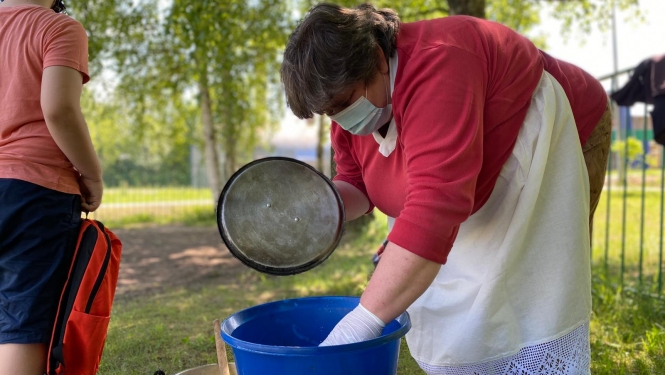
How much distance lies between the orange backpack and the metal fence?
149 inches

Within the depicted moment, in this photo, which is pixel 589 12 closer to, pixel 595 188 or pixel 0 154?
pixel 595 188

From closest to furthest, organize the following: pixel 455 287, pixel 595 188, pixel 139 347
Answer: pixel 455 287, pixel 595 188, pixel 139 347

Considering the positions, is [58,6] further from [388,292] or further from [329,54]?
[388,292]


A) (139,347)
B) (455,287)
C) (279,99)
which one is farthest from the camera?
(279,99)

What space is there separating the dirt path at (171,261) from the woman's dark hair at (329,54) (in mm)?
4429

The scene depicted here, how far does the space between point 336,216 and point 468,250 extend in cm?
45

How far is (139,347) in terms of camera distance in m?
3.49

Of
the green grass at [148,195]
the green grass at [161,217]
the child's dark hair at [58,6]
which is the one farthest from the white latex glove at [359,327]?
the green grass at [148,195]

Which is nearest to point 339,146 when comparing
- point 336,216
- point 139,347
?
point 336,216

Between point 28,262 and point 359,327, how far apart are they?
1315 millimetres

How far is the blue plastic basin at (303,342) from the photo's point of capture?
58.8 inches

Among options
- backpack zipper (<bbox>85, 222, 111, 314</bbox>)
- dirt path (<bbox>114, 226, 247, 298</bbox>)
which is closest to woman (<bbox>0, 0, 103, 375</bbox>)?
backpack zipper (<bbox>85, 222, 111, 314</bbox>)

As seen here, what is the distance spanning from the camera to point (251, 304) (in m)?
4.76

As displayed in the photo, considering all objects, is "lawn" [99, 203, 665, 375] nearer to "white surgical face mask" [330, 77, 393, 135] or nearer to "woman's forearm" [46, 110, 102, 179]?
"woman's forearm" [46, 110, 102, 179]
